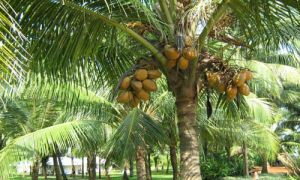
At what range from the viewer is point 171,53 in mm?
4359

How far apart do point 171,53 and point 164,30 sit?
356 millimetres

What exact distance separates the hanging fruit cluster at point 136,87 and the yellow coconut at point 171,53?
0.83ft

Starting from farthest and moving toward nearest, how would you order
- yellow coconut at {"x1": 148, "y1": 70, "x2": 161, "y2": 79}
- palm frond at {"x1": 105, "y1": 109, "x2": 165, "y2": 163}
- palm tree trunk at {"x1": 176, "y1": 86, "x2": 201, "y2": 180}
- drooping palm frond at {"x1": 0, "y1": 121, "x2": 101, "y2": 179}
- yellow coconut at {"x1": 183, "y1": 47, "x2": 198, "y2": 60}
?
palm frond at {"x1": 105, "y1": 109, "x2": 165, "y2": 163} → drooping palm frond at {"x1": 0, "y1": 121, "x2": 101, "y2": 179} → palm tree trunk at {"x1": 176, "y1": 86, "x2": 201, "y2": 180} → yellow coconut at {"x1": 148, "y1": 70, "x2": 161, "y2": 79} → yellow coconut at {"x1": 183, "y1": 47, "x2": 198, "y2": 60}

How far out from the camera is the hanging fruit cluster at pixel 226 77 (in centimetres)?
467

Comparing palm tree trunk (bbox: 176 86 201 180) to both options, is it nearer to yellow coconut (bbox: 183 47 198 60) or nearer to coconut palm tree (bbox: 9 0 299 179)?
coconut palm tree (bbox: 9 0 299 179)

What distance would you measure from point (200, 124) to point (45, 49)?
804 centimetres

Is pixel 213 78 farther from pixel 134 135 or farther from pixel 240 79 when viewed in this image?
pixel 134 135

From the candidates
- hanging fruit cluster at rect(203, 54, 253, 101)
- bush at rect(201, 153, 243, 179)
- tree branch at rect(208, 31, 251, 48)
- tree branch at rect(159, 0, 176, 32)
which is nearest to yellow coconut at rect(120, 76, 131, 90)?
tree branch at rect(159, 0, 176, 32)

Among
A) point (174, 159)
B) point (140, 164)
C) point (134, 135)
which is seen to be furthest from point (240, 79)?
point (174, 159)

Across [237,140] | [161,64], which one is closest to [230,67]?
[161,64]

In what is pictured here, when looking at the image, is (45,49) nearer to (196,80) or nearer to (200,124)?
(196,80)

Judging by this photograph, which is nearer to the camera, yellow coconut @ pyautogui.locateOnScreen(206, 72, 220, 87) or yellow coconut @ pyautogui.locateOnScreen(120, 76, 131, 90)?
yellow coconut @ pyautogui.locateOnScreen(120, 76, 131, 90)

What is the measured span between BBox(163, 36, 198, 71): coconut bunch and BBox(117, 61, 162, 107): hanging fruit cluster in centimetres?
25

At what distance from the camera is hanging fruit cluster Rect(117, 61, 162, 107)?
4.28m
